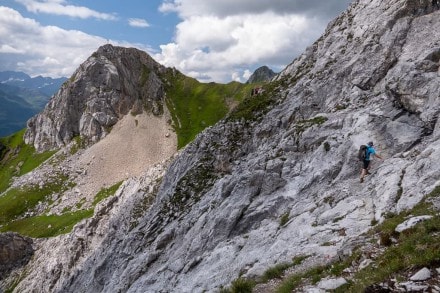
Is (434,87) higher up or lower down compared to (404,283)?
higher up

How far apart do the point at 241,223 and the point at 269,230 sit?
415 cm

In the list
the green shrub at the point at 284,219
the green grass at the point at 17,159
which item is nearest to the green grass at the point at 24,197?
the green grass at the point at 17,159

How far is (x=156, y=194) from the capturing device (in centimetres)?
5044

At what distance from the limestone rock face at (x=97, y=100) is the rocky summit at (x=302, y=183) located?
192ft

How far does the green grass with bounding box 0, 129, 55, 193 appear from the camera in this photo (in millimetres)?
109188

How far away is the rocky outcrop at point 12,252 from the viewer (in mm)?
64750

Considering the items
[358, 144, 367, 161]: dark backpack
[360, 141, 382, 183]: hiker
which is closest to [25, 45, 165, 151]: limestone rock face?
[358, 144, 367, 161]: dark backpack

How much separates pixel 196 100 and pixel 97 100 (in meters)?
33.8

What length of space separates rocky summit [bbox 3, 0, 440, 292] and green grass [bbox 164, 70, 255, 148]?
192ft

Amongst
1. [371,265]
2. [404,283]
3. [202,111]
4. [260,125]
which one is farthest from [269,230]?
[202,111]

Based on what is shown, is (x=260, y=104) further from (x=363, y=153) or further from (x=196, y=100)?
(x=196, y=100)

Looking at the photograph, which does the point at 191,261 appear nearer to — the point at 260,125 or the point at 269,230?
the point at 269,230

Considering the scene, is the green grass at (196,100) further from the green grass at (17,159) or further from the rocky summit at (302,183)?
the rocky summit at (302,183)

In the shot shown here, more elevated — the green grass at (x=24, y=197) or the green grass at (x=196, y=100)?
the green grass at (x=196, y=100)
